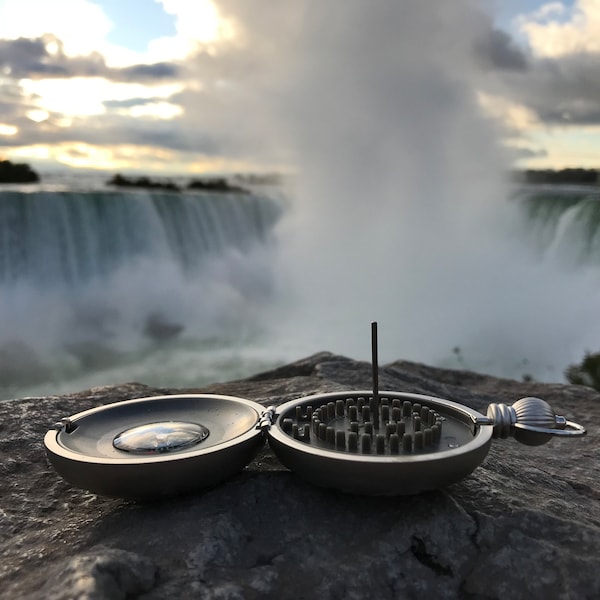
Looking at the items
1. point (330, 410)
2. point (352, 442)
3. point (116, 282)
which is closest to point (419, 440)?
point (352, 442)

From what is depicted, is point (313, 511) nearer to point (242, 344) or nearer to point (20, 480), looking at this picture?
point (20, 480)

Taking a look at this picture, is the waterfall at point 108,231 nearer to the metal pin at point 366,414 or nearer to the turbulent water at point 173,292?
the turbulent water at point 173,292

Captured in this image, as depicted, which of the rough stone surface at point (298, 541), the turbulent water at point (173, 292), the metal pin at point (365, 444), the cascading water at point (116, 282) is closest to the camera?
the rough stone surface at point (298, 541)

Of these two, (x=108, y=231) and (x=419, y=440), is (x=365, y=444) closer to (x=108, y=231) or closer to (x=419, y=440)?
(x=419, y=440)

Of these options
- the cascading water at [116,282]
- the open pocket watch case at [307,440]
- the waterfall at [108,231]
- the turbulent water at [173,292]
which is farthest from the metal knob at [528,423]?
the waterfall at [108,231]

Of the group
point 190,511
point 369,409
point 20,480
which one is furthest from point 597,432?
point 20,480

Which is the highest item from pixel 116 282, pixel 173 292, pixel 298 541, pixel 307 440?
pixel 307 440
